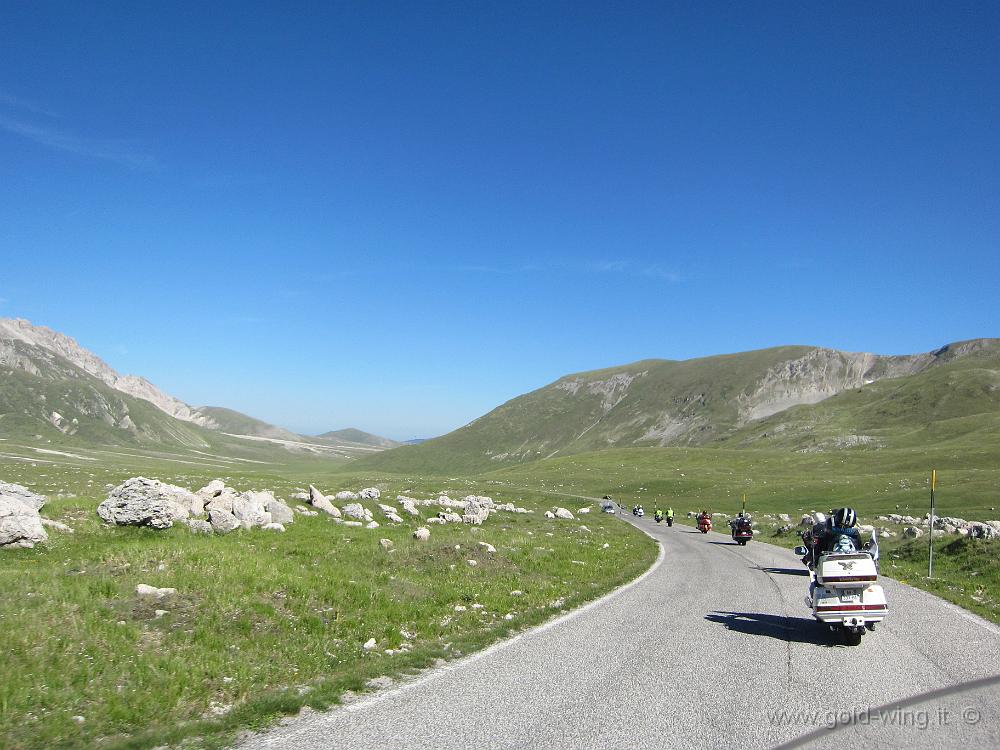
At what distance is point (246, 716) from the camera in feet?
25.5

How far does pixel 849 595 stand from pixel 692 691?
5148mm

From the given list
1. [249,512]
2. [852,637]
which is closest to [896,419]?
[852,637]

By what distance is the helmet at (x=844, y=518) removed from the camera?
13078mm

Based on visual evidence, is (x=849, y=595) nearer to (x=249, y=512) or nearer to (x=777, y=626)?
(x=777, y=626)

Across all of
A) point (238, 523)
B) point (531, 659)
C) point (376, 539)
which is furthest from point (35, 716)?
point (376, 539)

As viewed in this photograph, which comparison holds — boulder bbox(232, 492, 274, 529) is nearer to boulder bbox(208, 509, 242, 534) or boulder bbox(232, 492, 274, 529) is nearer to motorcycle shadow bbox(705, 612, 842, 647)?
boulder bbox(208, 509, 242, 534)

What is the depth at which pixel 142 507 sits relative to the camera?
17734 mm

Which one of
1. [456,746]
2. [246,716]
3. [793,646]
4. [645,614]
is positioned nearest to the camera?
[456,746]

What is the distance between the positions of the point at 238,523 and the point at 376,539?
461 centimetres

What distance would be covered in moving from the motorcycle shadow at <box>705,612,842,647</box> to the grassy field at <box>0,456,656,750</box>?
3741 millimetres

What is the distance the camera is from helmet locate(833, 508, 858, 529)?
13078mm

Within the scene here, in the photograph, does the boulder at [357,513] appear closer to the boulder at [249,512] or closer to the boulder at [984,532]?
the boulder at [249,512]

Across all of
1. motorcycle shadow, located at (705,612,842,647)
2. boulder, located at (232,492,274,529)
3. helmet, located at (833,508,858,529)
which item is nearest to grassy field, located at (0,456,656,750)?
Answer: boulder, located at (232,492,274,529)

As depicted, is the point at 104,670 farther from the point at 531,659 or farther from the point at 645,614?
the point at 645,614
